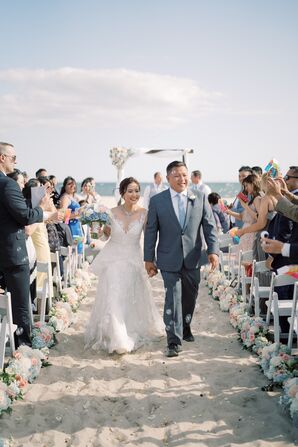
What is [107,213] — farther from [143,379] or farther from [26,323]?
[143,379]

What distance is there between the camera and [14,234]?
200 inches

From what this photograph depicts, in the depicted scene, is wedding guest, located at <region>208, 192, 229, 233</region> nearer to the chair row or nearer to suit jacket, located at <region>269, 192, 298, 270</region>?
the chair row

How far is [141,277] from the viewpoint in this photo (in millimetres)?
6402

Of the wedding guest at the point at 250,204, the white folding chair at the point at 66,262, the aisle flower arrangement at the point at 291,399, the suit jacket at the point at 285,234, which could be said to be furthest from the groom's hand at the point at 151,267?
the white folding chair at the point at 66,262

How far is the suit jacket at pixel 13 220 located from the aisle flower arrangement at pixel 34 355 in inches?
39.3

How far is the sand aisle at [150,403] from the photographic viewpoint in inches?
151

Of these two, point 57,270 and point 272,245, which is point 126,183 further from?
point 57,270

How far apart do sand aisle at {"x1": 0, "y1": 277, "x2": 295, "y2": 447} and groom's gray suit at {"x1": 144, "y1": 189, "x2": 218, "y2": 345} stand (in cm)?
56

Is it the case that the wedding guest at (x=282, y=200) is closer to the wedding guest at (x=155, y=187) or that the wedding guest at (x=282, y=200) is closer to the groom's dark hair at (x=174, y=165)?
the groom's dark hair at (x=174, y=165)

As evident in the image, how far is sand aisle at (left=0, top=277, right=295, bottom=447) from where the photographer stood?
382cm

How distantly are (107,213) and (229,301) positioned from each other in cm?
273

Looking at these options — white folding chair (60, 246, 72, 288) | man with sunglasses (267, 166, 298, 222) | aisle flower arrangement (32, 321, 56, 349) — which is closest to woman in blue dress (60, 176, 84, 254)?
white folding chair (60, 246, 72, 288)

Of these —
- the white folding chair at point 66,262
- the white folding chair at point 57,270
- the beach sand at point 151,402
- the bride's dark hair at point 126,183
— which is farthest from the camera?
the white folding chair at point 66,262

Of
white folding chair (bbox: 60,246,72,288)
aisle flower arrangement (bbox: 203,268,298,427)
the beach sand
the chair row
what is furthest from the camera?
white folding chair (bbox: 60,246,72,288)
